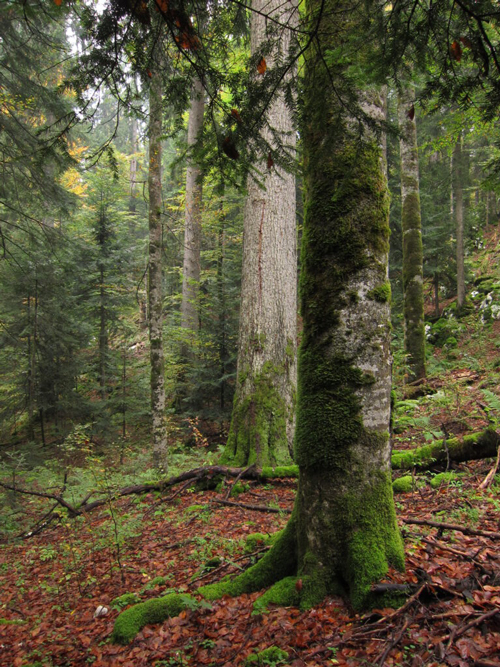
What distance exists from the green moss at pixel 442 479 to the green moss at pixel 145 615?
3.03 m

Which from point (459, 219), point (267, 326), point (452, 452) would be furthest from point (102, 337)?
point (459, 219)

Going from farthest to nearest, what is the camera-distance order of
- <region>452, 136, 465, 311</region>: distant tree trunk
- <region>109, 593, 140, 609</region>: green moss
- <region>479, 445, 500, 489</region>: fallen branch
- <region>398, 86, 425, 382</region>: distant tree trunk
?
<region>452, 136, 465, 311</region>: distant tree trunk < <region>398, 86, 425, 382</region>: distant tree trunk < <region>479, 445, 500, 489</region>: fallen branch < <region>109, 593, 140, 609</region>: green moss

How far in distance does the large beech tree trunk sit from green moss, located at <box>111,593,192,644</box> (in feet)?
2.61

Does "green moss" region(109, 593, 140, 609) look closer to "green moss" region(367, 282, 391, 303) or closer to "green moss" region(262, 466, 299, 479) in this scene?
"green moss" region(262, 466, 299, 479)

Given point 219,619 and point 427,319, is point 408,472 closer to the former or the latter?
point 219,619

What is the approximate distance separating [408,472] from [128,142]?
142 feet

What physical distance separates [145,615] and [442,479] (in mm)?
3459

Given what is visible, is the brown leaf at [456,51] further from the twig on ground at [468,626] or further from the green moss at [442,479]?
the green moss at [442,479]

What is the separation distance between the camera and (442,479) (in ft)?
14.5

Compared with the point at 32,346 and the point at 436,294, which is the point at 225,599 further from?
the point at 436,294

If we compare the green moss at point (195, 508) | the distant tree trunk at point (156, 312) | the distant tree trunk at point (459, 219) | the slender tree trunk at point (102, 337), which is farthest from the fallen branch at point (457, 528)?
the distant tree trunk at point (459, 219)

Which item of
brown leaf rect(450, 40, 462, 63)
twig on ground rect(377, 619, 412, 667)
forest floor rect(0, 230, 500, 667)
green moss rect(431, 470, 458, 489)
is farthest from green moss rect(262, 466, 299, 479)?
brown leaf rect(450, 40, 462, 63)

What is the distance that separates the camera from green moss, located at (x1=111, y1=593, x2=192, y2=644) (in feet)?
9.15

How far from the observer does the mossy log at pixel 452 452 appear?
15.0 feet
